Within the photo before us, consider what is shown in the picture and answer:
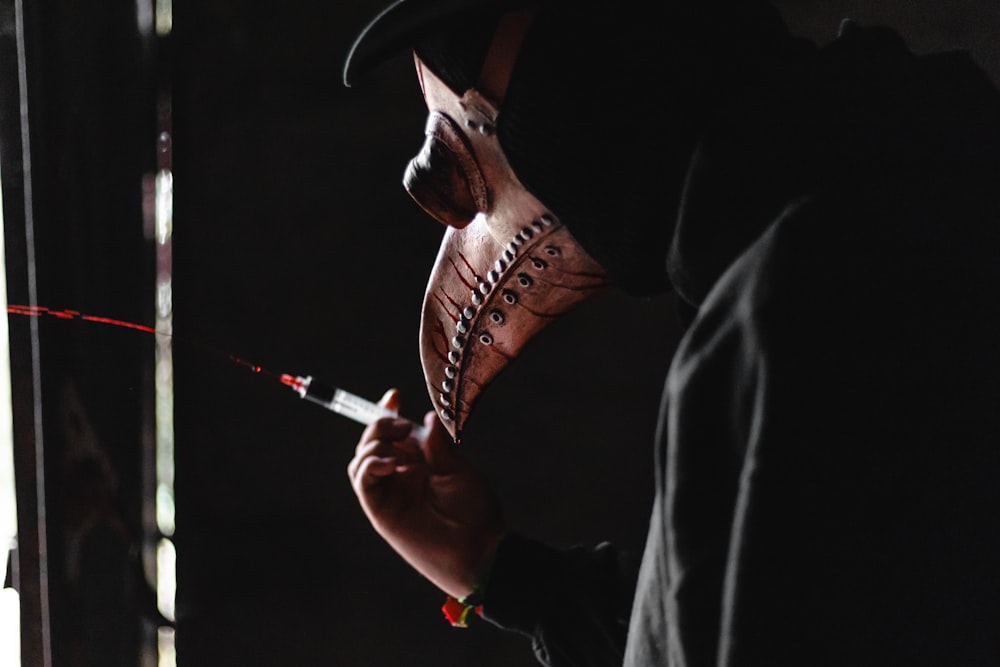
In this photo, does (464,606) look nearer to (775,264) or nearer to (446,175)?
(446,175)

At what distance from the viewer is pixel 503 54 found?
0.54 metres

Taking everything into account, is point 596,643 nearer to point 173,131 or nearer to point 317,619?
point 317,619

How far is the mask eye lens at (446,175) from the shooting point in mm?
605

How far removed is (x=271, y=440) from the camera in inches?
40.5

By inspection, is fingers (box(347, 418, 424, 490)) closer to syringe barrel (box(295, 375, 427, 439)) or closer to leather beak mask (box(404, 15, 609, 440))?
syringe barrel (box(295, 375, 427, 439))

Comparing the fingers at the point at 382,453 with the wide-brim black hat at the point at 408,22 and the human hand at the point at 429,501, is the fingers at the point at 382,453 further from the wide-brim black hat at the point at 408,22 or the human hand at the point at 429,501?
the wide-brim black hat at the point at 408,22

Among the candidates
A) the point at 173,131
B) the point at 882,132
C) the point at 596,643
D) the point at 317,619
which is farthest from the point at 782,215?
the point at 317,619

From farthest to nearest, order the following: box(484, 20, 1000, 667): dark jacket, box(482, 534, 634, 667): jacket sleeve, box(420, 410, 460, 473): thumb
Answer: box(420, 410, 460, 473): thumb → box(482, 534, 634, 667): jacket sleeve → box(484, 20, 1000, 667): dark jacket

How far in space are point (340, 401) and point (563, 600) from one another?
348 millimetres

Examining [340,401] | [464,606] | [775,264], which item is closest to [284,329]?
[340,401]

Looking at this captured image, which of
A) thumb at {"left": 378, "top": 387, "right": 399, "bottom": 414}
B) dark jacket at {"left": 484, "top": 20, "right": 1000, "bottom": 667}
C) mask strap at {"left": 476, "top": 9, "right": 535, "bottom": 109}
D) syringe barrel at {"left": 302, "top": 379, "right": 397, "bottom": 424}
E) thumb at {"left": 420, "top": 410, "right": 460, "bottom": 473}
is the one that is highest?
mask strap at {"left": 476, "top": 9, "right": 535, "bottom": 109}

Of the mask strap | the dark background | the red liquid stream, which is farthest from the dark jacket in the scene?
the red liquid stream

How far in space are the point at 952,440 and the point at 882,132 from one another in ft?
0.58

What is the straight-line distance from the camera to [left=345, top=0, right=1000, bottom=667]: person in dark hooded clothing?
1.32 feet
